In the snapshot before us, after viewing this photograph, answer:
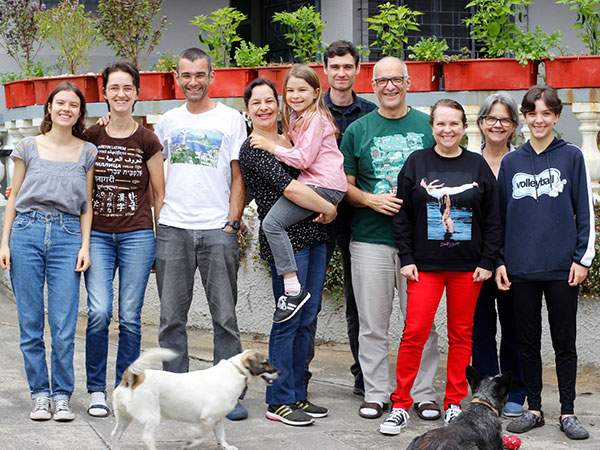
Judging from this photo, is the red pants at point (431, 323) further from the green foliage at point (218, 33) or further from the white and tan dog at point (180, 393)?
the green foliage at point (218, 33)

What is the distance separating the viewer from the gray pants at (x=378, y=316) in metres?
4.65

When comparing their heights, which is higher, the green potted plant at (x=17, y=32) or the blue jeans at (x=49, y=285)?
the green potted plant at (x=17, y=32)

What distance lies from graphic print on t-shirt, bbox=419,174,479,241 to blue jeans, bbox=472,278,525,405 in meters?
0.52

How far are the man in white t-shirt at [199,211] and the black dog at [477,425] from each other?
1.24 meters

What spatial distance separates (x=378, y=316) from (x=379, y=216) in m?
0.55

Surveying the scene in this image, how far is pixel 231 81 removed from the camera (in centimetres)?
664

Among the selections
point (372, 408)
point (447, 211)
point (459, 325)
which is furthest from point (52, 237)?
point (459, 325)

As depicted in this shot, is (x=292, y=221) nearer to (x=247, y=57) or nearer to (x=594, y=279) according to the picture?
(x=594, y=279)

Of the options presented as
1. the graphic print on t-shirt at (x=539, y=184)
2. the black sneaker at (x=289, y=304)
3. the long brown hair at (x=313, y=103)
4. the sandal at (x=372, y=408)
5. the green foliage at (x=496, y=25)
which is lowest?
the sandal at (x=372, y=408)

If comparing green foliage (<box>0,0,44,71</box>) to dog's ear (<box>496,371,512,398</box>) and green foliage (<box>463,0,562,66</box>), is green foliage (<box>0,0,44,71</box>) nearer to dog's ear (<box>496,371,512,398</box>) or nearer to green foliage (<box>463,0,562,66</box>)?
green foliage (<box>463,0,562,66</box>)

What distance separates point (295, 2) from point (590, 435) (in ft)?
21.4

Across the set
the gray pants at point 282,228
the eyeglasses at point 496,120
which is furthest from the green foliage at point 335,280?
the eyeglasses at point 496,120

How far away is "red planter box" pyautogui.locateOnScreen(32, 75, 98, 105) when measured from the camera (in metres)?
7.02

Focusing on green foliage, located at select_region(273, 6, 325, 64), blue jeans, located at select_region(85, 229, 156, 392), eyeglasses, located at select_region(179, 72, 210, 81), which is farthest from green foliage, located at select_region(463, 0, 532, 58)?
blue jeans, located at select_region(85, 229, 156, 392)
